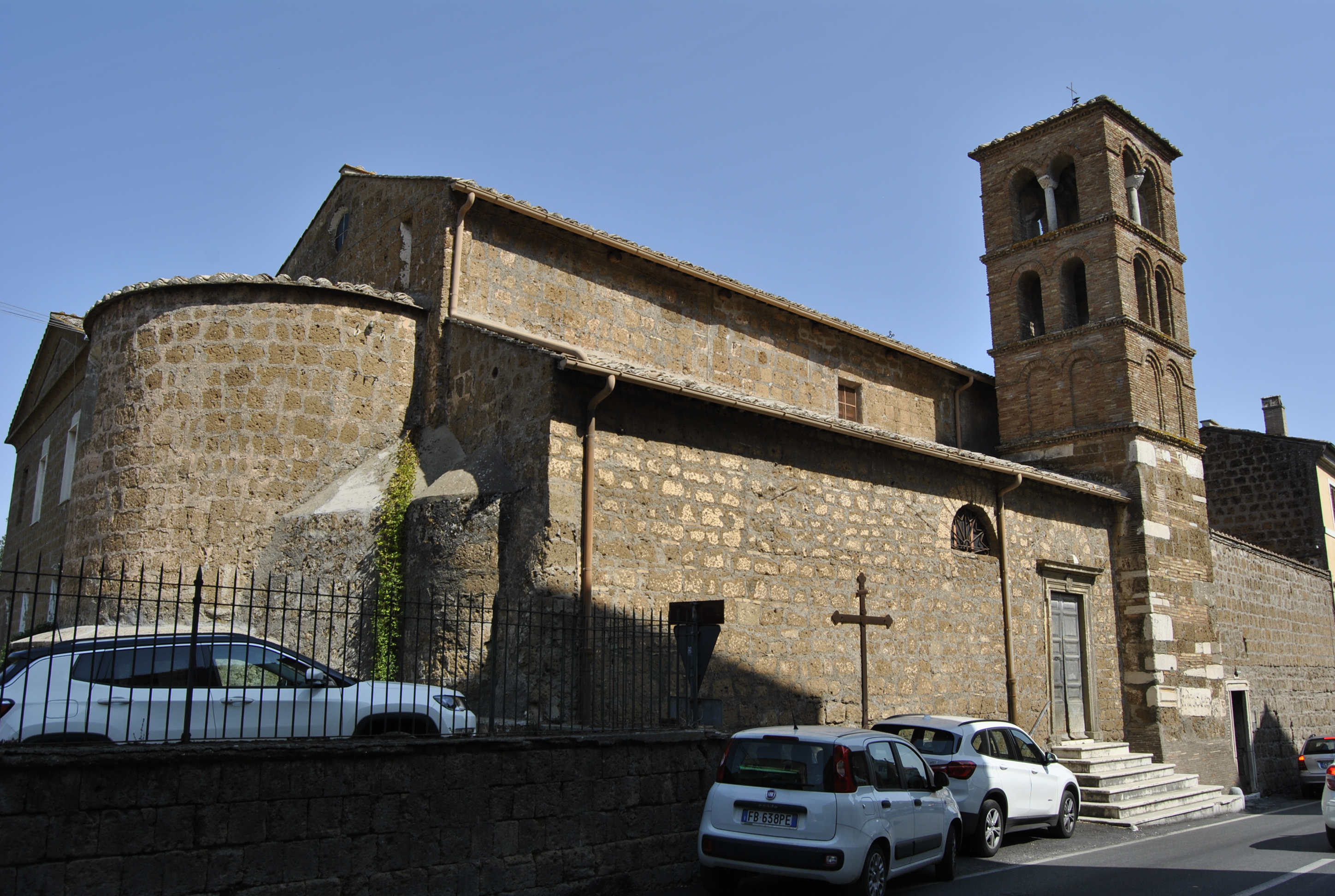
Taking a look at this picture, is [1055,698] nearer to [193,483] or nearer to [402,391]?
[402,391]

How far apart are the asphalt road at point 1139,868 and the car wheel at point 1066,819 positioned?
128mm

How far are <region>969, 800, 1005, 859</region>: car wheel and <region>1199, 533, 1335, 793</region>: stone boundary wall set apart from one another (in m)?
11.3

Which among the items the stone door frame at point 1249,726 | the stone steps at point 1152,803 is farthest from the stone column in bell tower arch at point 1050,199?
the stone steps at point 1152,803

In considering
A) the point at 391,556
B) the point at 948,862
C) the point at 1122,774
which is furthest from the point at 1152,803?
the point at 391,556

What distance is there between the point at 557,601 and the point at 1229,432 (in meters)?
23.0

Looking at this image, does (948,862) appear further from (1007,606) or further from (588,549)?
(1007,606)

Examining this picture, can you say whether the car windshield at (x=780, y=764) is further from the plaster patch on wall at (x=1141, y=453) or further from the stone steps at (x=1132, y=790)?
the plaster patch on wall at (x=1141, y=453)

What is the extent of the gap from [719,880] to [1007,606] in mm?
9406

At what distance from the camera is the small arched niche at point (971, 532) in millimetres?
15125

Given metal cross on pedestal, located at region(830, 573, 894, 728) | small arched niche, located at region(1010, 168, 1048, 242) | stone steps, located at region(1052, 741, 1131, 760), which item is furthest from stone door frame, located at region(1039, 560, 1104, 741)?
small arched niche, located at region(1010, 168, 1048, 242)

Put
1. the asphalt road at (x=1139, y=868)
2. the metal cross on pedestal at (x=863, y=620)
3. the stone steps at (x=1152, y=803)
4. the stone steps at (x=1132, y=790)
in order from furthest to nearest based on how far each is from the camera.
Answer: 1. the stone steps at (x=1132, y=790)
2. the stone steps at (x=1152, y=803)
3. the metal cross on pedestal at (x=863, y=620)
4. the asphalt road at (x=1139, y=868)

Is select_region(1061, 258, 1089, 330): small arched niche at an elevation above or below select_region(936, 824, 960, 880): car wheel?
above

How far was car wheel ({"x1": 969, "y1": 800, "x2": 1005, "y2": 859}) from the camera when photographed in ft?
33.7

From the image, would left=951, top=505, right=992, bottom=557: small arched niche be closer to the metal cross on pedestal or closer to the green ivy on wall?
the metal cross on pedestal
